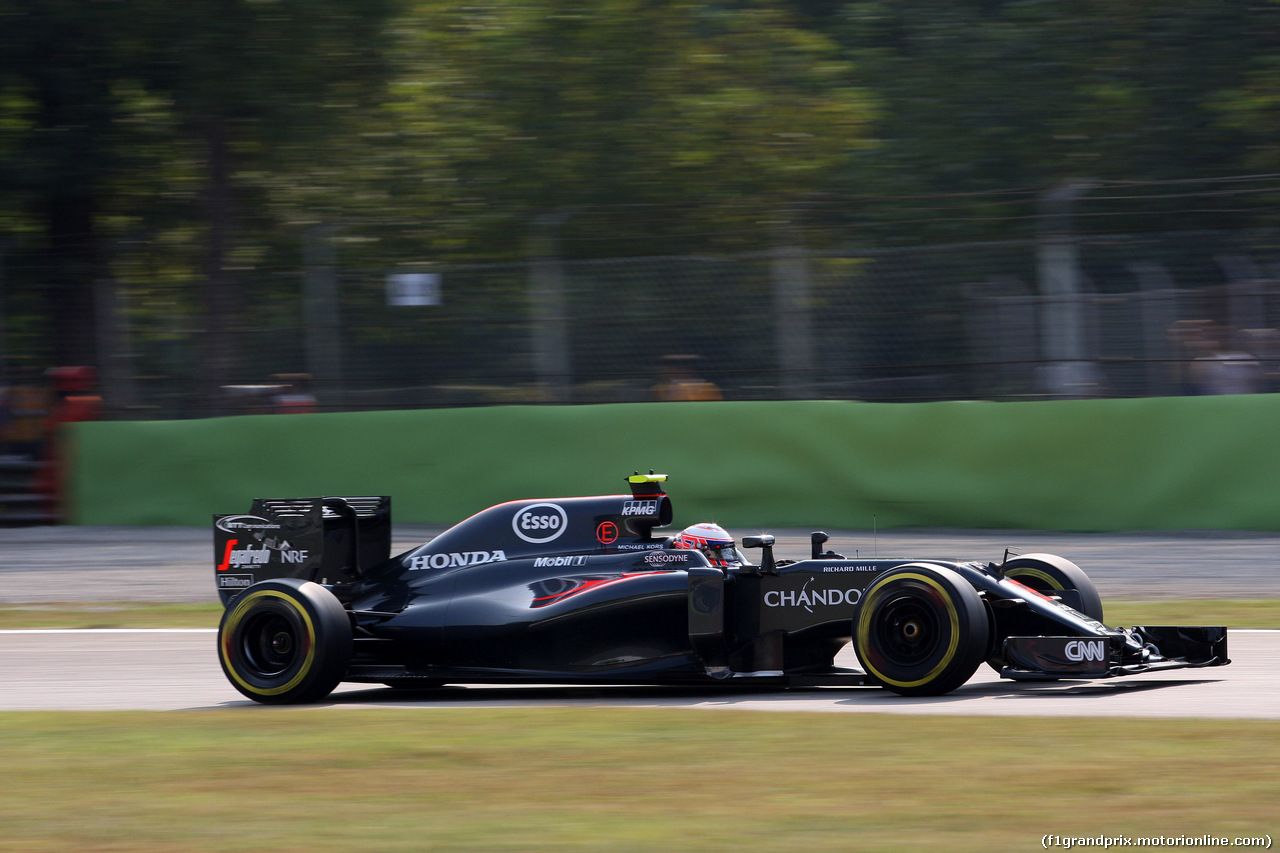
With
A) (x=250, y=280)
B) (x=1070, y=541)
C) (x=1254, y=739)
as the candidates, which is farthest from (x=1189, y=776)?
(x=250, y=280)

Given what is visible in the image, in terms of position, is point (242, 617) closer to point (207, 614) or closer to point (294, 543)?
point (294, 543)

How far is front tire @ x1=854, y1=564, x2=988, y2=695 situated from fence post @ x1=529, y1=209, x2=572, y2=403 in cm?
818

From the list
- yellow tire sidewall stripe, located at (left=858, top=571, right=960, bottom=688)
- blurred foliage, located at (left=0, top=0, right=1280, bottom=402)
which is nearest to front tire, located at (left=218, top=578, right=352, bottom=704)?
yellow tire sidewall stripe, located at (left=858, top=571, right=960, bottom=688)

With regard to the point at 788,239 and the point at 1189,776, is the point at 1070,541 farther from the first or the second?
the point at 1189,776

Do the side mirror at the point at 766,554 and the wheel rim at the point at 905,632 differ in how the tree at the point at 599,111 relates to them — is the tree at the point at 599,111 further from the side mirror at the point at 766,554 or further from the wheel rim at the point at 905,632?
the wheel rim at the point at 905,632

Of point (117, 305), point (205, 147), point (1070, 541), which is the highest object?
point (205, 147)

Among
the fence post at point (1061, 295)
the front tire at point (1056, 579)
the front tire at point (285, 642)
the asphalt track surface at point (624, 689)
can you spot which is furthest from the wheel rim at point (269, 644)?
the fence post at point (1061, 295)

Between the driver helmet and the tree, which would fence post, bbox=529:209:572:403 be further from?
the driver helmet

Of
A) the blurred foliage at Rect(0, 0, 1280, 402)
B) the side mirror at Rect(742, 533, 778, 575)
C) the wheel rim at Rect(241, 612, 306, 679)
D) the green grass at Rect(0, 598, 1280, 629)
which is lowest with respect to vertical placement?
the green grass at Rect(0, 598, 1280, 629)

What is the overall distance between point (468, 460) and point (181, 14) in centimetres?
649

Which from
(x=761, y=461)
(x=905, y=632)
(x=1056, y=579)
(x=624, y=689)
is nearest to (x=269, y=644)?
(x=624, y=689)

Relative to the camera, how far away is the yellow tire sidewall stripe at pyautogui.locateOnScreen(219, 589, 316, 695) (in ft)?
25.8

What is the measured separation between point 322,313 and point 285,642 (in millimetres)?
8149

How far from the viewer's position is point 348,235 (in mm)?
15820
